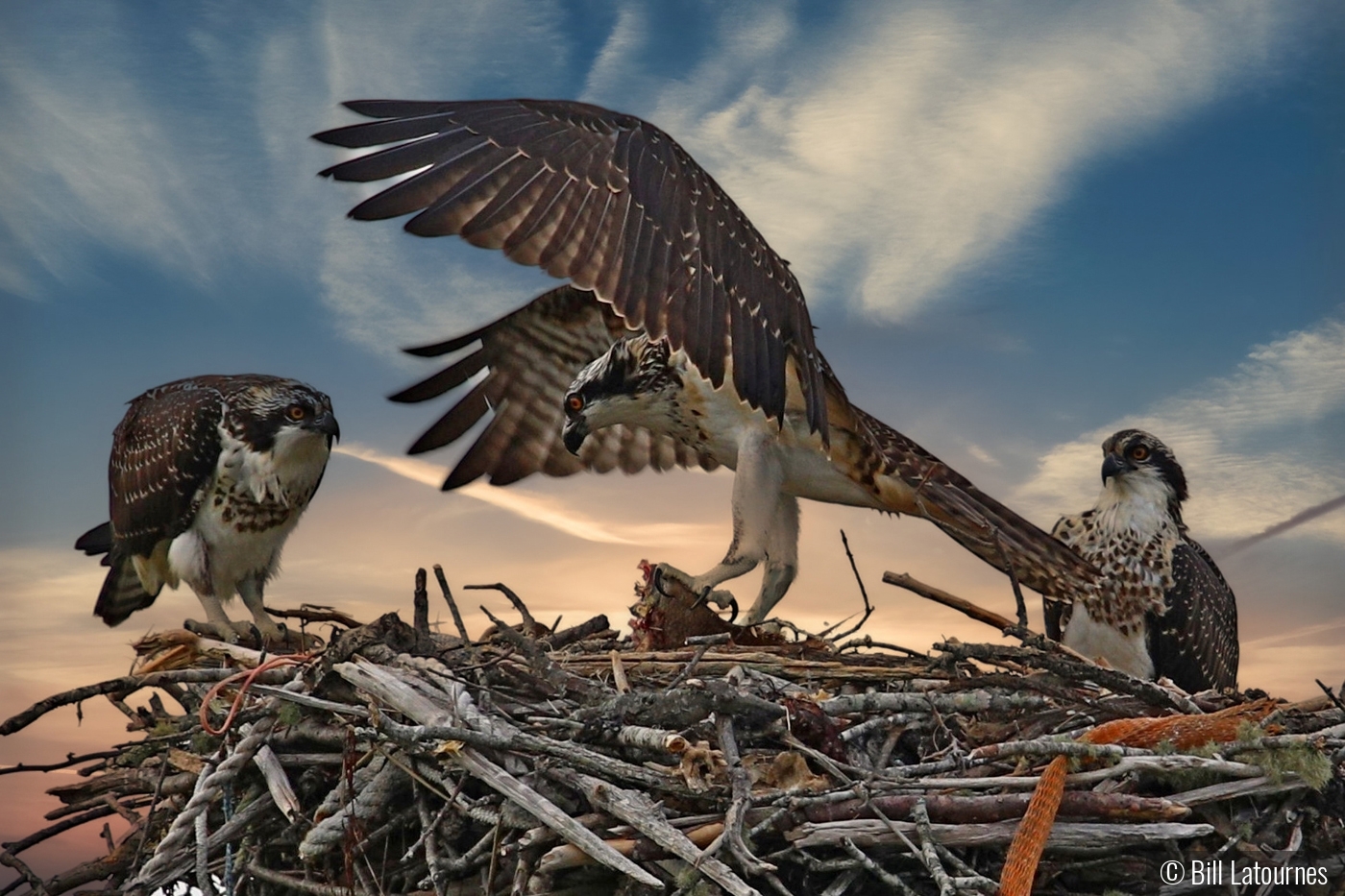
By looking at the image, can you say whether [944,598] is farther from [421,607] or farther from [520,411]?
[520,411]

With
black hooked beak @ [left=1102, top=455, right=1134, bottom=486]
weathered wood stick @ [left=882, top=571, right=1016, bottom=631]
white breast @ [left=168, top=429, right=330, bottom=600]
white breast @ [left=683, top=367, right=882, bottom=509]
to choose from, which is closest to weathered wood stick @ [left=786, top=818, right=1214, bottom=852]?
weathered wood stick @ [left=882, top=571, right=1016, bottom=631]

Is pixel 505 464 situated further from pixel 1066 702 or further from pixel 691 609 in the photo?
pixel 1066 702

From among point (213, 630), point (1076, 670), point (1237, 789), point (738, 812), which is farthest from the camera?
point (213, 630)

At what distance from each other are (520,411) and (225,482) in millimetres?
1693

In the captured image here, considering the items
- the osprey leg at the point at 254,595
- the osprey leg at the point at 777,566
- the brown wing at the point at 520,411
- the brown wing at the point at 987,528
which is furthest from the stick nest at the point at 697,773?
the brown wing at the point at 520,411

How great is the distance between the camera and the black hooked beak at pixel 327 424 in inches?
227

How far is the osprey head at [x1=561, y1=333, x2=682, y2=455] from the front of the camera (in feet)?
18.3

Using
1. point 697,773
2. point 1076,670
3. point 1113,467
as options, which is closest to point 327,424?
point 697,773

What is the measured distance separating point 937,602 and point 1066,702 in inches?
31.6

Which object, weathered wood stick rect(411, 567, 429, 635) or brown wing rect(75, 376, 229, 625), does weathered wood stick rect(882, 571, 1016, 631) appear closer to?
weathered wood stick rect(411, 567, 429, 635)

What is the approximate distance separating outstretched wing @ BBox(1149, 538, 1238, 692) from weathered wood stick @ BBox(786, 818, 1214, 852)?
2597 millimetres

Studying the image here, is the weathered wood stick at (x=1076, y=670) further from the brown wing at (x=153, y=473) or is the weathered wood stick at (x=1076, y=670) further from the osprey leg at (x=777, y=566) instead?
the brown wing at (x=153, y=473)

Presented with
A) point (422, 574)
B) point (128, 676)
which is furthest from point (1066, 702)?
point (128, 676)

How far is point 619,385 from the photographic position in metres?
5.59
